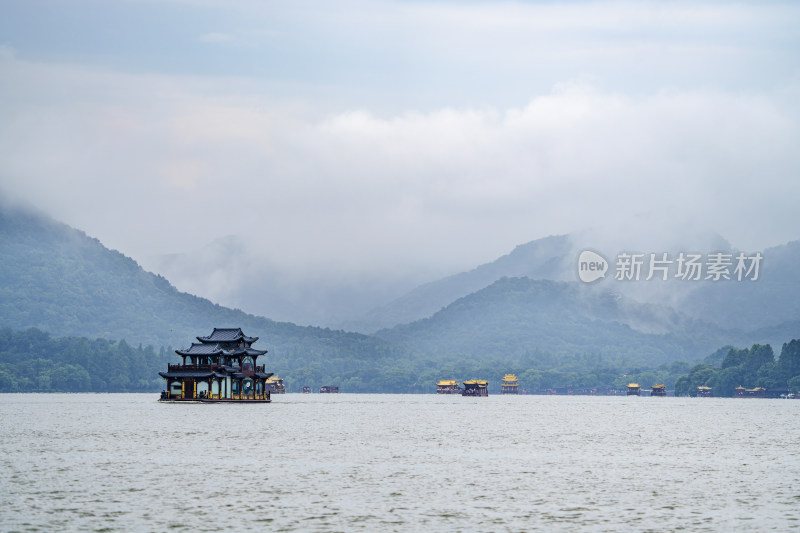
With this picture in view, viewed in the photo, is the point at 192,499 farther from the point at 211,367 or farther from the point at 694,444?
the point at 211,367

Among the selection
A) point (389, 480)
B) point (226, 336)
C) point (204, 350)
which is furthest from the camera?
point (226, 336)

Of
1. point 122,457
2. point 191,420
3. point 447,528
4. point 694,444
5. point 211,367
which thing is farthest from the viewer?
point 211,367

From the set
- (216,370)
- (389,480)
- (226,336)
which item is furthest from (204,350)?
(389,480)

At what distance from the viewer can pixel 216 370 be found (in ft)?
524

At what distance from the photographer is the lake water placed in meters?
43.1

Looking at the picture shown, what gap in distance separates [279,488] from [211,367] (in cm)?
10825

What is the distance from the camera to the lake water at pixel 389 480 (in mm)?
43062

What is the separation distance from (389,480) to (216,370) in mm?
106806

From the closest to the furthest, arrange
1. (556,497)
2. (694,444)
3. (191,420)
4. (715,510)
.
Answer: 1. (715,510)
2. (556,497)
3. (694,444)
4. (191,420)

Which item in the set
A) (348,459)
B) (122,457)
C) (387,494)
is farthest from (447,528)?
(122,457)

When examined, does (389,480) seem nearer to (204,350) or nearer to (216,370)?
(216,370)

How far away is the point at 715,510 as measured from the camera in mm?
46188

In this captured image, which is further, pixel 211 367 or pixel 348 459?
pixel 211 367

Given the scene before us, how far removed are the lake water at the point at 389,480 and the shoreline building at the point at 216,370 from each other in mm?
60195
